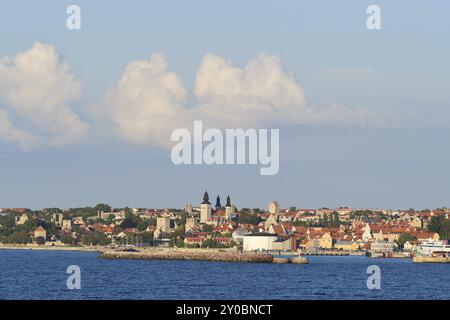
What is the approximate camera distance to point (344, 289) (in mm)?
66938

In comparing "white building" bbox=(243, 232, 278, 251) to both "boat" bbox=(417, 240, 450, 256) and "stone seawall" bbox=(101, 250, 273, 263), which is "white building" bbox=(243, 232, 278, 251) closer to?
"stone seawall" bbox=(101, 250, 273, 263)

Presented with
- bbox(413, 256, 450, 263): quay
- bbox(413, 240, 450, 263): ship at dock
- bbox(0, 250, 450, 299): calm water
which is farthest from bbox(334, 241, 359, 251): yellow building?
bbox(0, 250, 450, 299): calm water

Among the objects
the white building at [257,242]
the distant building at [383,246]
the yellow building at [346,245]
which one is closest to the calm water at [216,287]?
the white building at [257,242]

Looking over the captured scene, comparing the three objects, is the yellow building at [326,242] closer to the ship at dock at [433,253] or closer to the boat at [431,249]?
the ship at dock at [433,253]

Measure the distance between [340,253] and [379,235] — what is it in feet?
37.0

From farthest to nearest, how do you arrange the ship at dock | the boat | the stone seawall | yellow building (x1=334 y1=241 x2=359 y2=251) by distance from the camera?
yellow building (x1=334 y1=241 x2=359 y2=251), the boat, the ship at dock, the stone seawall

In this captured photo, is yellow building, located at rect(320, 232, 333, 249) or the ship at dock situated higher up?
yellow building, located at rect(320, 232, 333, 249)

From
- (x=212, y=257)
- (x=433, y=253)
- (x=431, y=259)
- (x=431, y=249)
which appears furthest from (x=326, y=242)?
(x=212, y=257)

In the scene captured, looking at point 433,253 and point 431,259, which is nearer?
point 431,259

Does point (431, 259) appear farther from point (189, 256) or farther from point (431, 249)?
point (189, 256)

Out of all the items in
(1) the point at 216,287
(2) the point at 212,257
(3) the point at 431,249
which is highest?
(3) the point at 431,249
